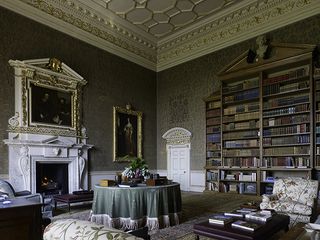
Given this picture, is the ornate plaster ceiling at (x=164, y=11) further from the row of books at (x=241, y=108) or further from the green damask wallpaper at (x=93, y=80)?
the row of books at (x=241, y=108)

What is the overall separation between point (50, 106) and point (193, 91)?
5.03 meters

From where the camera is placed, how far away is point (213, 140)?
8195mm

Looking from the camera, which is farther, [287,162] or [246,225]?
[287,162]

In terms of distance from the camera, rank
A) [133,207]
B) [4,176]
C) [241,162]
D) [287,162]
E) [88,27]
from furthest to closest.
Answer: [88,27] < [241,162] < [287,162] < [4,176] < [133,207]

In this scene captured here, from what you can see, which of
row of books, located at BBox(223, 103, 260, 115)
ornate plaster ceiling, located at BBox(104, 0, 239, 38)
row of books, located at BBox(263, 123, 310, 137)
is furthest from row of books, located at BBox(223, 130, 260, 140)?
ornate plaster ceiling, located at BBox(104, 0, 239, 38)

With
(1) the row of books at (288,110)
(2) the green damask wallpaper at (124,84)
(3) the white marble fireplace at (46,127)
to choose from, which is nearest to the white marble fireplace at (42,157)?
(3) the white marble fireplace at (46,127)

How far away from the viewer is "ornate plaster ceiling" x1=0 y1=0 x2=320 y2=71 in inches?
273

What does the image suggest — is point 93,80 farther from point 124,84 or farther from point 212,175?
point 212,175

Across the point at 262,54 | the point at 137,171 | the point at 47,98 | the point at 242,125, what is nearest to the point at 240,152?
the point at 242,125

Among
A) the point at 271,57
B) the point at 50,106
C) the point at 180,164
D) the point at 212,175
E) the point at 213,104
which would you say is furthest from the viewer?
the point at 180,164

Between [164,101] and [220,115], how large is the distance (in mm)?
2990

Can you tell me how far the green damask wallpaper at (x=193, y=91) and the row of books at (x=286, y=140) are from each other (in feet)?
7.92

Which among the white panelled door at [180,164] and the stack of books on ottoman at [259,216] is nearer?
the stack of books on ottoman at [259,216]

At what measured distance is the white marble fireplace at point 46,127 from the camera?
602 cm
